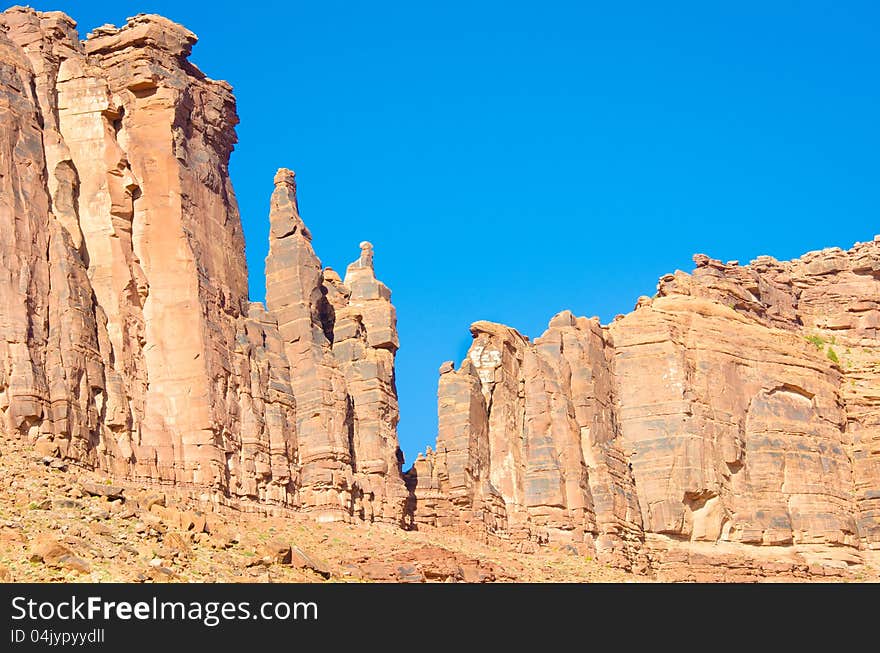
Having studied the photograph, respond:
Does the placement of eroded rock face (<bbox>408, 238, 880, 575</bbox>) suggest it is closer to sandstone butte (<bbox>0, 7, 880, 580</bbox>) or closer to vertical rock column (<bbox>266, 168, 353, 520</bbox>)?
sandstone butte (<bbox>0, 7, 880, 580</bbox>)

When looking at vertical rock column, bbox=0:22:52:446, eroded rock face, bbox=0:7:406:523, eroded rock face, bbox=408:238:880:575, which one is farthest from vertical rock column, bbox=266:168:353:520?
vertical rock column, bbox=0:22:52:446

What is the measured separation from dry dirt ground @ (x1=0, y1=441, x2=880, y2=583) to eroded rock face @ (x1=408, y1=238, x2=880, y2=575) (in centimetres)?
1263

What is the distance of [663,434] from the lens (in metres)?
108

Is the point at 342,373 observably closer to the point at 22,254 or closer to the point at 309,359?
the point at 309,359

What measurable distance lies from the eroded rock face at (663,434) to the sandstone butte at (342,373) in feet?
0.40

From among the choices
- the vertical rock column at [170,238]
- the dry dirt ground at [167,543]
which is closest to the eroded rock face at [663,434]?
the dry dirt ground at [167,543]

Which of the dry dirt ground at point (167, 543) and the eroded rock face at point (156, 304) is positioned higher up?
the eroded rock face at point (156, 304)

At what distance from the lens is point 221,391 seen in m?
83.7

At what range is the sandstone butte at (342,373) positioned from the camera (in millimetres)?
78250

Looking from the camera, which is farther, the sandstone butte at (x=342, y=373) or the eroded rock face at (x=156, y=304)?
the sandstone butte at (x=342, y=373)

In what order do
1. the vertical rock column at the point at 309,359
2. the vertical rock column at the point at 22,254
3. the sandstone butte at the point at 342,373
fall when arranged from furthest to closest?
the vertical rock column at the point at 309,359 < the sandstone butte at the point at 342,373 < the vertical rock column at the point at 22,254

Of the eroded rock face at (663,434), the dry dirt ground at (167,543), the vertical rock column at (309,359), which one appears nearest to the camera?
the dry dirt ground at (167,543)

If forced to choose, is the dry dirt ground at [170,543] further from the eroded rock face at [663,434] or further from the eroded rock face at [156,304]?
the eroded rock face at [663,434]

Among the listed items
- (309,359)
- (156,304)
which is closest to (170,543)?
(156,304)
